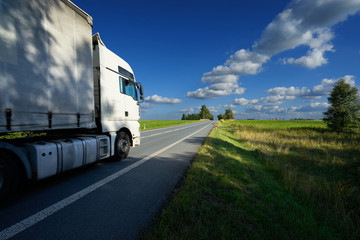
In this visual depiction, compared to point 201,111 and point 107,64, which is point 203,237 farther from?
point 201,111

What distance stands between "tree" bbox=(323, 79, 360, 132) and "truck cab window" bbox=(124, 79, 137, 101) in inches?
1003

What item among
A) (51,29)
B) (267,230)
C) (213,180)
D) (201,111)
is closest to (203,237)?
(267,230)

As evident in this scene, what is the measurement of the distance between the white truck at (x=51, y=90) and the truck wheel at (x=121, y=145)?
0.15 feet

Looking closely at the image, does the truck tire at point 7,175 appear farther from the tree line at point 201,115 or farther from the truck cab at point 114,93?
the tree line at point 201,115

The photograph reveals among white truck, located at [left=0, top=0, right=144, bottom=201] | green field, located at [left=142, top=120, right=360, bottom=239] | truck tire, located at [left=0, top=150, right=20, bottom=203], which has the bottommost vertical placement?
green field, located at [left=142, top=120, right=360, bottom=239]

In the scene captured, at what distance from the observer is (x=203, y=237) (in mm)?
1751

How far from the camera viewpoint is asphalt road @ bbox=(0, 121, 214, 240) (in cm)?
190

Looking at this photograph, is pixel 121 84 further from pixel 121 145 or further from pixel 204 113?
pixel 204 113

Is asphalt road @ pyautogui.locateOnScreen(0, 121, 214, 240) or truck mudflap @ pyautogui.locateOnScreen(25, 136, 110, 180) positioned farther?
truck mudflap @ pyautogui.locateOnScreen(25, 136, 110, 180)

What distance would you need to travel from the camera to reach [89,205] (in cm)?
247

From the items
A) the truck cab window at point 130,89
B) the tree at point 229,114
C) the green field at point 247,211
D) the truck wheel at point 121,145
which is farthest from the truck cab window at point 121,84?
the tree at point 229,114

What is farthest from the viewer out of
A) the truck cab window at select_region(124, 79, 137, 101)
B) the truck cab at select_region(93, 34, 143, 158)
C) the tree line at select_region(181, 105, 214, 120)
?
the tree line at select_region(181, 105, 214, 120)

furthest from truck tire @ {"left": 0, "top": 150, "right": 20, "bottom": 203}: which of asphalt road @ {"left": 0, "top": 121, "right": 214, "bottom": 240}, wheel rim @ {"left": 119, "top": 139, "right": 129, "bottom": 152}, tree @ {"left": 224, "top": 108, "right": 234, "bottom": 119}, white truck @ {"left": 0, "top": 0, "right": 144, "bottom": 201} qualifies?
tree @ {"left": 224, "top": 108, "right": 234, "bottom": 119}

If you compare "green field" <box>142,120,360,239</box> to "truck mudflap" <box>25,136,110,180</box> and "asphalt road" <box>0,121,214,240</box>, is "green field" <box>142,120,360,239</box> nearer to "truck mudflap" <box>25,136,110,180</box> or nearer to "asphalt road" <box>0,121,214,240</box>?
"asphalt road" <box>0,121,214,240</box>
